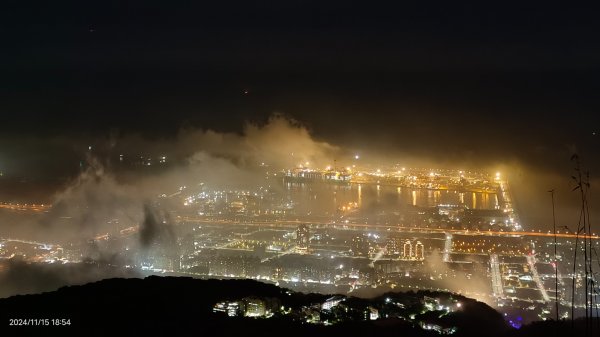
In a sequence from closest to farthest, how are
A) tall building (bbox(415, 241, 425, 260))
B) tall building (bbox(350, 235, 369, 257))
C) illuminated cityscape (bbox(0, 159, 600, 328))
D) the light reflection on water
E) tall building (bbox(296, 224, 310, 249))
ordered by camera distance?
illuminated cityscape (bbox(0, 159, 600, 328)), tall building (bbox(415, 241, 425, 260)), tall building (bbox(350, 235, 369, 257)), tall building (bbox(296, 224, 310, 249)), the light reflection on water

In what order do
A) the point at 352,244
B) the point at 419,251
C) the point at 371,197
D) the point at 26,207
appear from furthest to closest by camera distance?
the point at 371,197 → the point at 26,207 → the point at 352,244 → the point at 419,251

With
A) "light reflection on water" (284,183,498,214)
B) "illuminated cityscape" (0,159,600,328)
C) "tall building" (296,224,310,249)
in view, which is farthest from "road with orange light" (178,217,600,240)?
"light reflection on water" (284,183,498,214)

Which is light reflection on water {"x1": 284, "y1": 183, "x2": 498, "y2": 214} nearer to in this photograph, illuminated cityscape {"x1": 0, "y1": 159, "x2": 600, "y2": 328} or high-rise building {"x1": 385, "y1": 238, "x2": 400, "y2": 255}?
illuminated cityscape {"x1": 0, "y1": 159, "x2": 600, "y2": 328}

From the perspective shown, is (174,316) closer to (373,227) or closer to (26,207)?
(373,227)

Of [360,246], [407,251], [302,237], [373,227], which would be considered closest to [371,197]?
[373,227]

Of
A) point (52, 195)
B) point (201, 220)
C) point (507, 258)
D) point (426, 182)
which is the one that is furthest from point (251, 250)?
point (426, 182)
